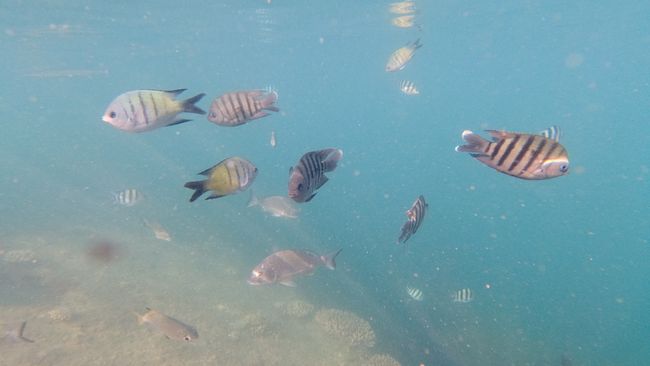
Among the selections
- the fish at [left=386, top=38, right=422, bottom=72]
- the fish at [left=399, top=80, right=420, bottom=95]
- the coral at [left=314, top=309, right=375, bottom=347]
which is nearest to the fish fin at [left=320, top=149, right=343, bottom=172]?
the fish at [left=386, top=38, right=422, bottom=72]

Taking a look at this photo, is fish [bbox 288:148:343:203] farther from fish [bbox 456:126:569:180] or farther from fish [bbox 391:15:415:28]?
fish [bbox 391:15:415:28]

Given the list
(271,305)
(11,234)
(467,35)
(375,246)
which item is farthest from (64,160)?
(467,35)

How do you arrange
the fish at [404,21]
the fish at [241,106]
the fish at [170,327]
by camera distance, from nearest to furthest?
the fish at [241,106]
the fish at [170,327]
the fish at [404,21]

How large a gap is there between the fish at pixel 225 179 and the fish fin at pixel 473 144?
1910mm

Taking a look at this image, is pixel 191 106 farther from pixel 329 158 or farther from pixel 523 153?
pixel 523 153

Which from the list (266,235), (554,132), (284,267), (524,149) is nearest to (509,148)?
(524,149)

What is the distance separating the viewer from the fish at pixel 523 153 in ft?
9.20

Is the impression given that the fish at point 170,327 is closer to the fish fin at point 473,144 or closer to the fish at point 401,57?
the fish fin at point 473,144

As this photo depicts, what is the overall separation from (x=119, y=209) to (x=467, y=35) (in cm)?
4121

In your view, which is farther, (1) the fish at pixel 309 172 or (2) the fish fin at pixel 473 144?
(1) the fish at pixel 309 172

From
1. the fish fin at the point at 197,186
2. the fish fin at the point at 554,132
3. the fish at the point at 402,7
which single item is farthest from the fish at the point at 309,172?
the fish at the point at 402,7

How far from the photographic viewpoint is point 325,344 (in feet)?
35.2

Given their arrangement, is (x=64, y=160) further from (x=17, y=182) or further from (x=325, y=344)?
(x=325, y=344)

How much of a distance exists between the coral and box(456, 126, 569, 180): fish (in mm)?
9446
